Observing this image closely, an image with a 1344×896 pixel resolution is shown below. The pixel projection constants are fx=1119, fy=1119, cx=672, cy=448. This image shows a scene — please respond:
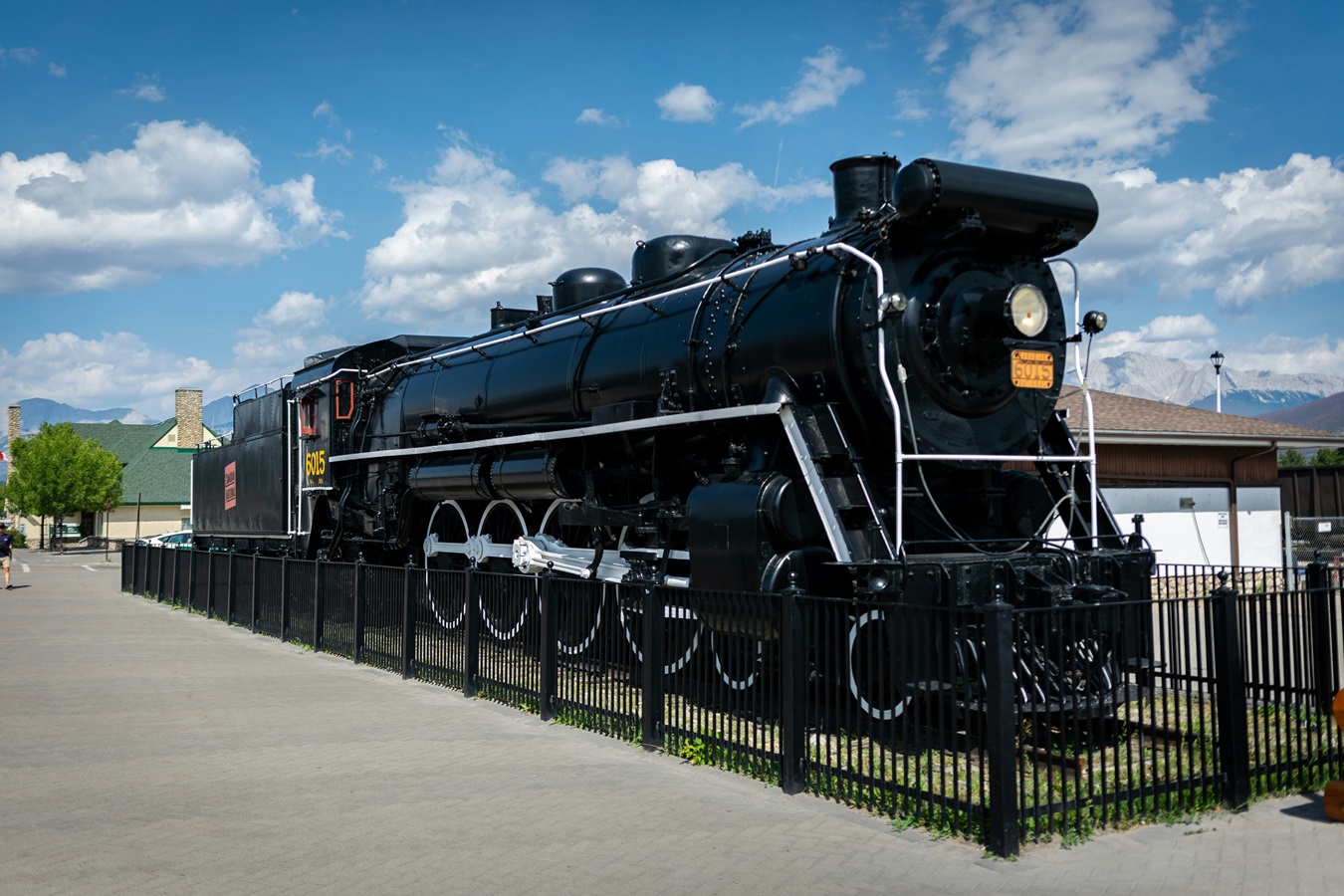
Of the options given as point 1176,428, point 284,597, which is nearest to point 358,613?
point 284,597

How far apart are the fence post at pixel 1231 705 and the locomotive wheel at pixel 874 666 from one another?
5.57ft

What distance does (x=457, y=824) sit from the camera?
5.85 meters

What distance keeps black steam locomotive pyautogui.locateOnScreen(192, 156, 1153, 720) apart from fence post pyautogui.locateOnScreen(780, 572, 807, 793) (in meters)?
0.68

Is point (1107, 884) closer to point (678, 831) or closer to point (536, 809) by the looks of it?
point (678, 831)

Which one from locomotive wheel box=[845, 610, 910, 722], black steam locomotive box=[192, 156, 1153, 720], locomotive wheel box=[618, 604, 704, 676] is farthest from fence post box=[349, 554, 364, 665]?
locomotive wheel box=[845, 610, 910, 722]

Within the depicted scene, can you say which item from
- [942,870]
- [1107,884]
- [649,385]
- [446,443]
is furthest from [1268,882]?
[446,443]

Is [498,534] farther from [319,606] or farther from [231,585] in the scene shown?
[231,585]

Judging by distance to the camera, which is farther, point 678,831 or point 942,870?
point 678,831

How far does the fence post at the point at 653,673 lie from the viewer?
305 inches

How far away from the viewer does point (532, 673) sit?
30.3 ft

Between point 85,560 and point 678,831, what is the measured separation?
45.6 m

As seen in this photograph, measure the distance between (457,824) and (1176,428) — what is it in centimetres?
1767

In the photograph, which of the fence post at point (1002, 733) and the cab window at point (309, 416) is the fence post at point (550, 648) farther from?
the cab window at point (309, 416)

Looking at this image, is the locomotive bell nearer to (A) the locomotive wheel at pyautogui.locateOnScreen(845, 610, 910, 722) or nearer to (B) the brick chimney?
(A) the locomotive wheel at pyautogui.locateOnScreen(845, 610, 910, 722)
